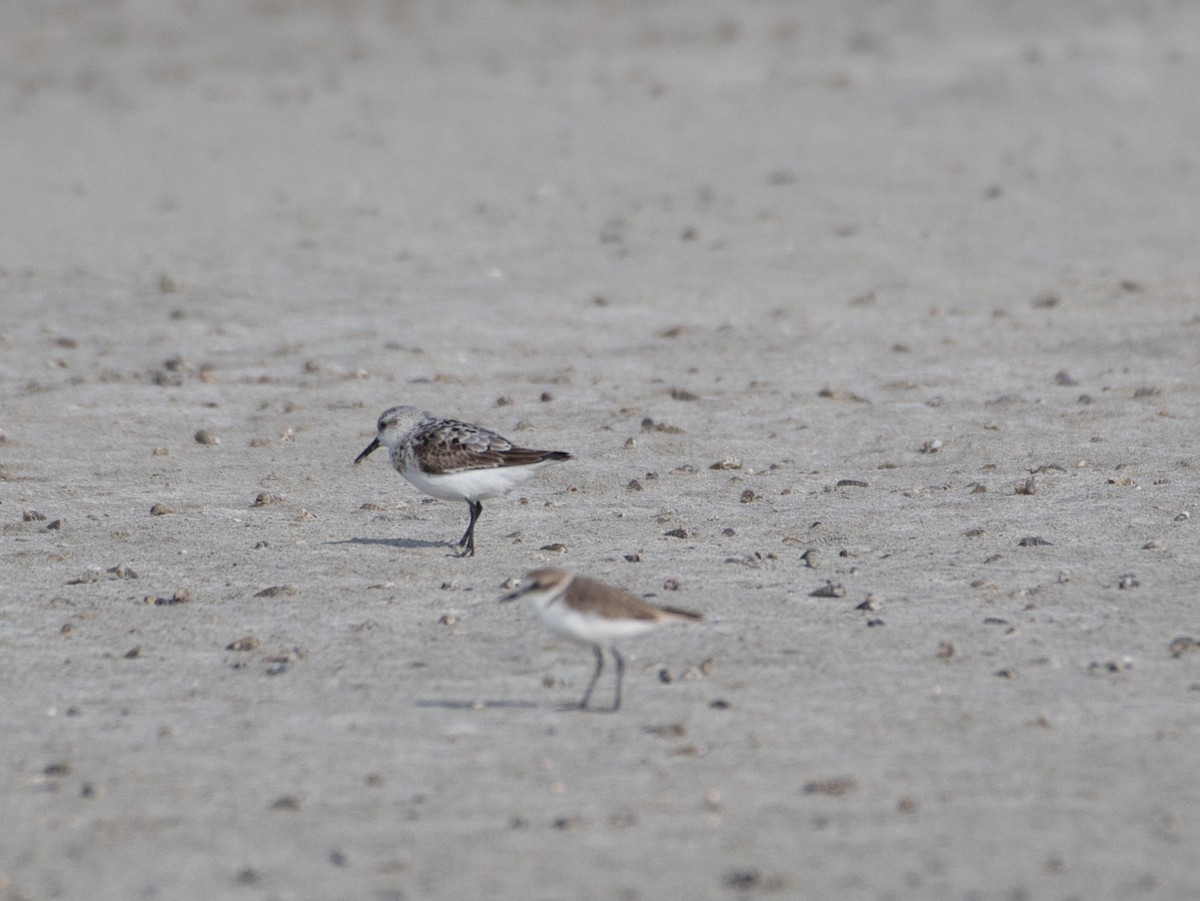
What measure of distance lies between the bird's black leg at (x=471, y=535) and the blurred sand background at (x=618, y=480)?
0.45ft

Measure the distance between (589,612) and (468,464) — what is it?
9.89 ft

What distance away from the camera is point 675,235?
18.3 meters

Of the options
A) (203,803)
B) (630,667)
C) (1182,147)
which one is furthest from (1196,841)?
(1182,147)

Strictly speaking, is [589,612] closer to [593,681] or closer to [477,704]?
[593,681]

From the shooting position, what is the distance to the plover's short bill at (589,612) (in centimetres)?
→ 675

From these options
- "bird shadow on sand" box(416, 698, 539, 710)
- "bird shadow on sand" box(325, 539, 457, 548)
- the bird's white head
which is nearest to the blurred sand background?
"bird shadow on sand" box(416, 698, 539, 710)

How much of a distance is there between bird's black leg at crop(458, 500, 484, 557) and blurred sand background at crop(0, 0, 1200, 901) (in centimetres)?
14

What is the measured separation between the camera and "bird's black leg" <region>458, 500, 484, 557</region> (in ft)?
31.0

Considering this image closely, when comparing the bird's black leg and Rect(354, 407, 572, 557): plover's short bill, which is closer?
the bird's black leg

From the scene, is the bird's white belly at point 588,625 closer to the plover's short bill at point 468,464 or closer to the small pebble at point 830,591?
the small pebble at point 830,591

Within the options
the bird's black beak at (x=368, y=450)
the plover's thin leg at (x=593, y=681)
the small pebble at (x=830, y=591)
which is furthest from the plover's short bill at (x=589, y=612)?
the bird's black beak at (x=368, y=450)

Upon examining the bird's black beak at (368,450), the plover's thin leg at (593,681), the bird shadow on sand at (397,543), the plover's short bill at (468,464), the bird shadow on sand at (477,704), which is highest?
the plover's short bill at (468,464)

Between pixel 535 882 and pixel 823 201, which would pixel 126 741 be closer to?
pixel 535 882

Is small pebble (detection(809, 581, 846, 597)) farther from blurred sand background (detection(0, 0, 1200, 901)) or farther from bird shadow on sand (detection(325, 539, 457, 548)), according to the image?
bird shadow on sand (detection(325, 539, 457, 548))
